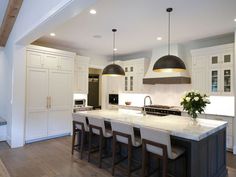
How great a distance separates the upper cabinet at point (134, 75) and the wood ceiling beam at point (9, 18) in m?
3.91

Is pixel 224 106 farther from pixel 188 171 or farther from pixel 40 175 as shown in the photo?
pixel 40 175

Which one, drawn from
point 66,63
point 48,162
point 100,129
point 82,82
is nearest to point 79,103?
point 82,82

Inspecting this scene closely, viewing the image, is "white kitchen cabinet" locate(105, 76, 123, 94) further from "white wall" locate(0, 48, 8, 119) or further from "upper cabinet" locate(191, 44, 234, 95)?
"white wall" locate(0, 48, 8, 119)

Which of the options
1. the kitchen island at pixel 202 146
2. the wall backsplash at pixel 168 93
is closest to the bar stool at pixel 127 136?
the kitchen island at pixel 202 146

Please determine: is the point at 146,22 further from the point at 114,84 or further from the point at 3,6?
the point at 114,84

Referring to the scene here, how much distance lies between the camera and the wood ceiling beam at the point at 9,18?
3727 mm

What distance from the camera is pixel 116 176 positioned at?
9.64 feet

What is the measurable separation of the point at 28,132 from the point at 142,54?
469 centimetres

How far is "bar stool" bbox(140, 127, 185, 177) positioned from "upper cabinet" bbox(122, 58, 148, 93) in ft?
12.5

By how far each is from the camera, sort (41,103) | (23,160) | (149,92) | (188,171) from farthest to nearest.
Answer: (149,92) → (41,103) → (23,160) → (188,171)

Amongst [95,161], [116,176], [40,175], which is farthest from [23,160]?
[116,176]

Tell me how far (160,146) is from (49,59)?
4.08 meters

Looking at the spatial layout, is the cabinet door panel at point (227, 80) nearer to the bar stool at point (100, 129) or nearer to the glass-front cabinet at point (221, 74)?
the glass-front cabinet at point (221, 74)

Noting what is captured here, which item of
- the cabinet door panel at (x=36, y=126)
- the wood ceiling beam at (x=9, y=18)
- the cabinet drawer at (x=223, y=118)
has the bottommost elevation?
the cabinet door panel at (x=36, y=126)
